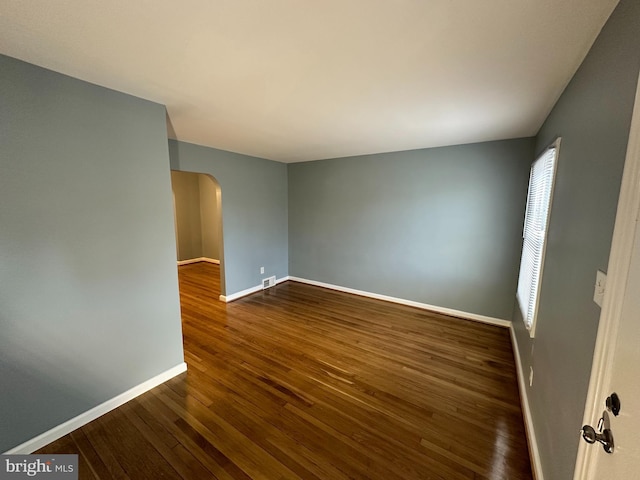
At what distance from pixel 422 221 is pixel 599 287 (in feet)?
9.16

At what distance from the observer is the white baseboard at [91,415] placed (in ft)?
4.96

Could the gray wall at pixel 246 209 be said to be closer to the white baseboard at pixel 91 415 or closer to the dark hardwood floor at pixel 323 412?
the dark hardwood floor at pixel 323 412

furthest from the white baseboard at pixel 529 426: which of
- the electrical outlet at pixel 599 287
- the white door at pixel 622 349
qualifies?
the electrical outlet at pixel 599 287

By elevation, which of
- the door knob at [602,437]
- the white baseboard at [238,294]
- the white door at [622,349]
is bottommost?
the white baseboard at [238,294]

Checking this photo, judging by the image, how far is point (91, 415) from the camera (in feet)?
5.75

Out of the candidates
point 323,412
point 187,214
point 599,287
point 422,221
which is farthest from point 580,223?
point 187,214

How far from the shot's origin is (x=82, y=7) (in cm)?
102

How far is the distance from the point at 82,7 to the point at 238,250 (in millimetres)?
3251

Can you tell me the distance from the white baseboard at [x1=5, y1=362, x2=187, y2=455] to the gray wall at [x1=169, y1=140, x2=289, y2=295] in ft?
6.00

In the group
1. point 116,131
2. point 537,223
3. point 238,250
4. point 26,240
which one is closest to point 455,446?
point 537,223

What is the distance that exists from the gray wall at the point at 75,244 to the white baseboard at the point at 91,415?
4 cm

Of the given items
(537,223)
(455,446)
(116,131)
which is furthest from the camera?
(537,223)

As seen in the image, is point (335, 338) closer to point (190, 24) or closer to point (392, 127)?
point (392, 127)

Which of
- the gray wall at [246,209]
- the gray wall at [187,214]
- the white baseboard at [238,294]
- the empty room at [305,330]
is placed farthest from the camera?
the gray wall at [187,214]
